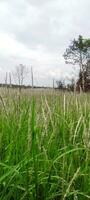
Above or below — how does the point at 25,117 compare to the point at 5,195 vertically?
above

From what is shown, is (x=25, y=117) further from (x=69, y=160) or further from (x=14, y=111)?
(x=69, y=160)

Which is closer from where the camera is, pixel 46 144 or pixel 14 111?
pixel 46 144

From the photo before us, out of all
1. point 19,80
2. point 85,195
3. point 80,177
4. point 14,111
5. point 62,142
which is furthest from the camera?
point 19,80

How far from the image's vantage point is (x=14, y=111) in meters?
2.84

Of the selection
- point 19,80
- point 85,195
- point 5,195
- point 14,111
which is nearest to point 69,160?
point 85,195

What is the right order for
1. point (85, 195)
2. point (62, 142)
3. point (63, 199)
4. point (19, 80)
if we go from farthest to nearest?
point (19, 80), point (62, 142), point (85, 195), point (63, 199)

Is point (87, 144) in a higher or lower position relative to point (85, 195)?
higher

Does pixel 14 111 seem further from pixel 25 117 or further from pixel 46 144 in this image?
pixel 46 144

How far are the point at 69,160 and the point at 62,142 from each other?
221mm

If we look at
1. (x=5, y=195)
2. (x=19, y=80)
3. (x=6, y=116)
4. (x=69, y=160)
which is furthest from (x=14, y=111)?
(x=5, y=195)

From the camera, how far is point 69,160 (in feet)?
7.84

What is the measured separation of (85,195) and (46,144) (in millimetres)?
397

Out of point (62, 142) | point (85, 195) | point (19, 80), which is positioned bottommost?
point (85, 195)

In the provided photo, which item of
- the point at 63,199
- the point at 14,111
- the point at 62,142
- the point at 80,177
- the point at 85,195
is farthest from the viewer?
the point at 14,111
